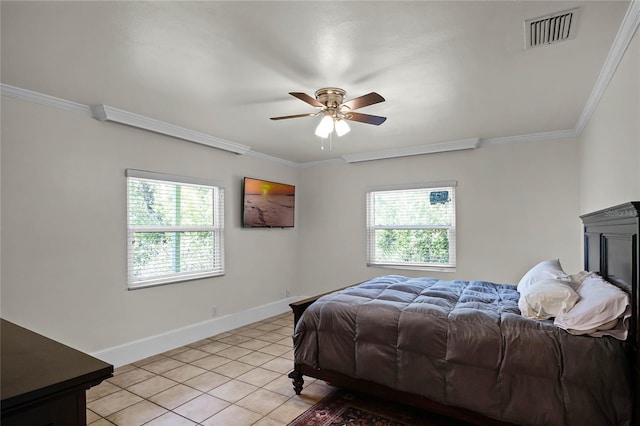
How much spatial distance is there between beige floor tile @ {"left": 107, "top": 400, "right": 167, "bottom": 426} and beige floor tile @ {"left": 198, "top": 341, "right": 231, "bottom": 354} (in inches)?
46.1

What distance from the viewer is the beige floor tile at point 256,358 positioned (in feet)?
11.7

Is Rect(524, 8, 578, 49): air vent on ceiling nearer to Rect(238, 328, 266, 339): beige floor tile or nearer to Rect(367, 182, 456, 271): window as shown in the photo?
Rect(367, 182, 456, 271): window

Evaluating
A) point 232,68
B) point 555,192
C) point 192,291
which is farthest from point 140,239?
point 555,192

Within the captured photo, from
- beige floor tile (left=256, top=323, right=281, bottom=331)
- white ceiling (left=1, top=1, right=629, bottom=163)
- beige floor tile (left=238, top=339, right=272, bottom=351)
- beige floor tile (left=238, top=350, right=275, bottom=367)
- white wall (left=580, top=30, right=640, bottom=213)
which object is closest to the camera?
white ceiling (left=1, top=1, right=629, bottom=163)

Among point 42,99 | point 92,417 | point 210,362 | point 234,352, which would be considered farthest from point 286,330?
point 42,99

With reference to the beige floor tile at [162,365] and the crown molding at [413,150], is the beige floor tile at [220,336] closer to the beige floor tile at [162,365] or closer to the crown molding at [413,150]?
the beige floor tile at [162,365]

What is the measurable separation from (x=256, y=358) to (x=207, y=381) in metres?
0.64

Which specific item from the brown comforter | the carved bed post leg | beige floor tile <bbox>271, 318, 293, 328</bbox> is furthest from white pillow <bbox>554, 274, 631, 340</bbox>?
beige floor tile <bbox>271, 318, 293, 328</bbox>

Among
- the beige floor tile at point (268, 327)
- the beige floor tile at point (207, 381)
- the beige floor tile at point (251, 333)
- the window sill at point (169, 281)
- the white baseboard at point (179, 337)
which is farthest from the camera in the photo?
the beige floor tile at point (268, 327)

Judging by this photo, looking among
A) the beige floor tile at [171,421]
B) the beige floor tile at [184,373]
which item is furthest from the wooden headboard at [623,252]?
the beige floor tile at [184,373]

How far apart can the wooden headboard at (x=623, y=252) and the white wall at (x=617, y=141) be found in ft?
0.58

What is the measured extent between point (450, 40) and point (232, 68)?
4.82 feet

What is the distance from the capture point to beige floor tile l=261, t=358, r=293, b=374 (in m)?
3.38

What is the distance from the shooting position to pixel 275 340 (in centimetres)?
425
